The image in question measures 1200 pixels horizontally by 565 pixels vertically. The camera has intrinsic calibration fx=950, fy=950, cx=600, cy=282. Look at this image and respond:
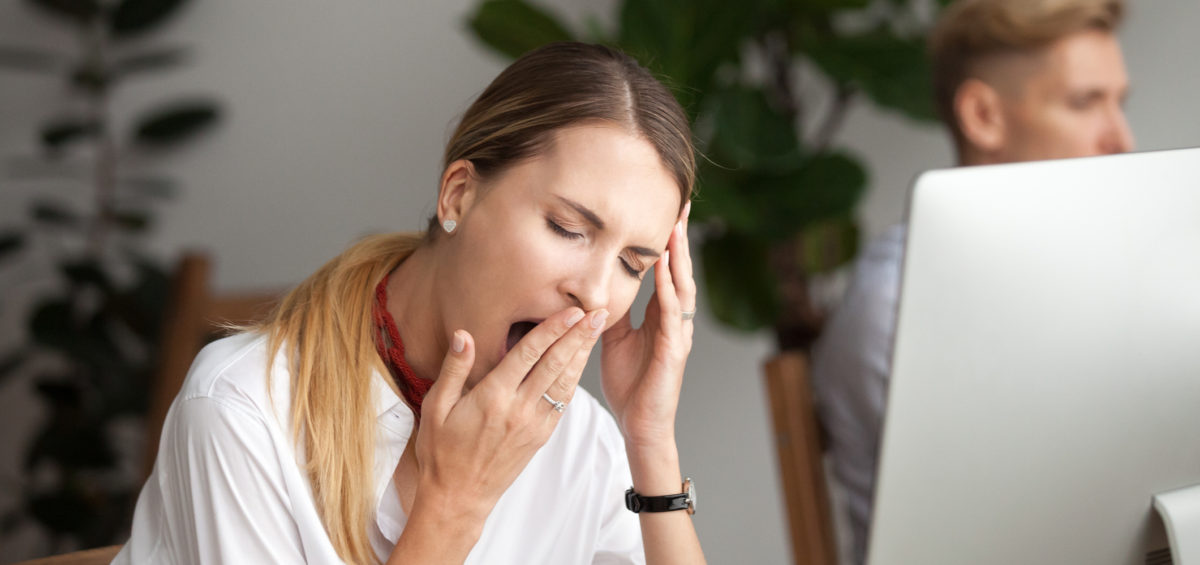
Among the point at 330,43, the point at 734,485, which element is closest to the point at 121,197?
the point at 330,43

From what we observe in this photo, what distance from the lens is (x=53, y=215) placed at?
2.04 meters

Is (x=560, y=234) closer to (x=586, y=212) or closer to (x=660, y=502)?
(x=586, y=212)

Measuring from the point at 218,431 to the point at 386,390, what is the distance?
147mm

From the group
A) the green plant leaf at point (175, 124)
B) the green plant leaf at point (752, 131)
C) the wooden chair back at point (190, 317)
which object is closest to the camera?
the wooden chair back at point (190, 317)

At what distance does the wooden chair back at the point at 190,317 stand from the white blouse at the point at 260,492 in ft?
1.09

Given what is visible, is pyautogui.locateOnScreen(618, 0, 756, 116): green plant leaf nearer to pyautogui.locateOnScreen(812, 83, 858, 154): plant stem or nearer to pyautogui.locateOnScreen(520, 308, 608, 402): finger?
pyautogui.locateOnScreen(812, 83, 858, 154): plant stem

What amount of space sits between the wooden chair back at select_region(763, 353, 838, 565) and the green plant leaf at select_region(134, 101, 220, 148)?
1.66 m

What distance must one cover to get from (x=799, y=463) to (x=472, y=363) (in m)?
0.42

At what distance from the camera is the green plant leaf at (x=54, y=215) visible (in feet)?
6.68

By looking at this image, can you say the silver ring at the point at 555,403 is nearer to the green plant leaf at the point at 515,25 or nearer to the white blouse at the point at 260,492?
the white blouse at the point at 260,492

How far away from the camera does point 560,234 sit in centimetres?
74

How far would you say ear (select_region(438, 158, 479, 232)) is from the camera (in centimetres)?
80

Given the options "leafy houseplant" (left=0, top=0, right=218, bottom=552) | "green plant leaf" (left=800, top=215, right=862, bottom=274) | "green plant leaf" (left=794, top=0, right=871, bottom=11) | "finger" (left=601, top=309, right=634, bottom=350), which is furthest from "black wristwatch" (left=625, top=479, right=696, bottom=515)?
"leafy houseplant" (left=0, top=0, right=218, bottom=552)

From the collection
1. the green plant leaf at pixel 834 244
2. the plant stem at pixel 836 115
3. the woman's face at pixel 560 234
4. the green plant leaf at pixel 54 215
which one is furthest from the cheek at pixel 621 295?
the green plant leaf at pixel 54 215
